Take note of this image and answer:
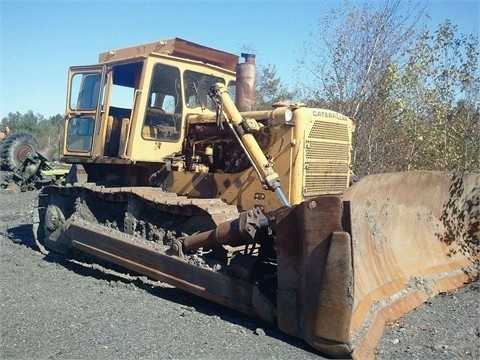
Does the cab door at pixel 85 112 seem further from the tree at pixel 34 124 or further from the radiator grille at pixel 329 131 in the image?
the tree at pixel 34 124

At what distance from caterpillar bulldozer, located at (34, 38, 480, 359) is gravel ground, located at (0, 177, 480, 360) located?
0.61 feet

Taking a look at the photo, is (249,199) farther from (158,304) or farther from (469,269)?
(469,269)

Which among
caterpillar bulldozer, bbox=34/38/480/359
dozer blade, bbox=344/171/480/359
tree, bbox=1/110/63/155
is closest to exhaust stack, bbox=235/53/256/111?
caterpillar bulldozer, bbox=34/38/480/359

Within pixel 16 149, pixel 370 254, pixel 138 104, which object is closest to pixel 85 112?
pixel 138 104

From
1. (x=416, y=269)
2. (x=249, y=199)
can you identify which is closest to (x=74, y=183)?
(x=249, y=199)

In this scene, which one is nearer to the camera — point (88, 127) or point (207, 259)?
point (207, 259)

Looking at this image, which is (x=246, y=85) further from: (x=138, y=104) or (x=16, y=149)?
(x=16, y=149)

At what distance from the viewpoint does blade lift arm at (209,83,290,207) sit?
5578mm

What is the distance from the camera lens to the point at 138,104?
21.7ft

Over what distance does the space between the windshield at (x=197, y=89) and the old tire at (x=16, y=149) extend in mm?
13144

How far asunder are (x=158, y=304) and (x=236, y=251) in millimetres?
974

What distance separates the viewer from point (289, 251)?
4.21m

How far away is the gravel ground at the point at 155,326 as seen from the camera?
13.2 feet

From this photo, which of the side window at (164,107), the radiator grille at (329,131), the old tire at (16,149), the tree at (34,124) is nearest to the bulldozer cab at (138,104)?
the side window at (164,107)
